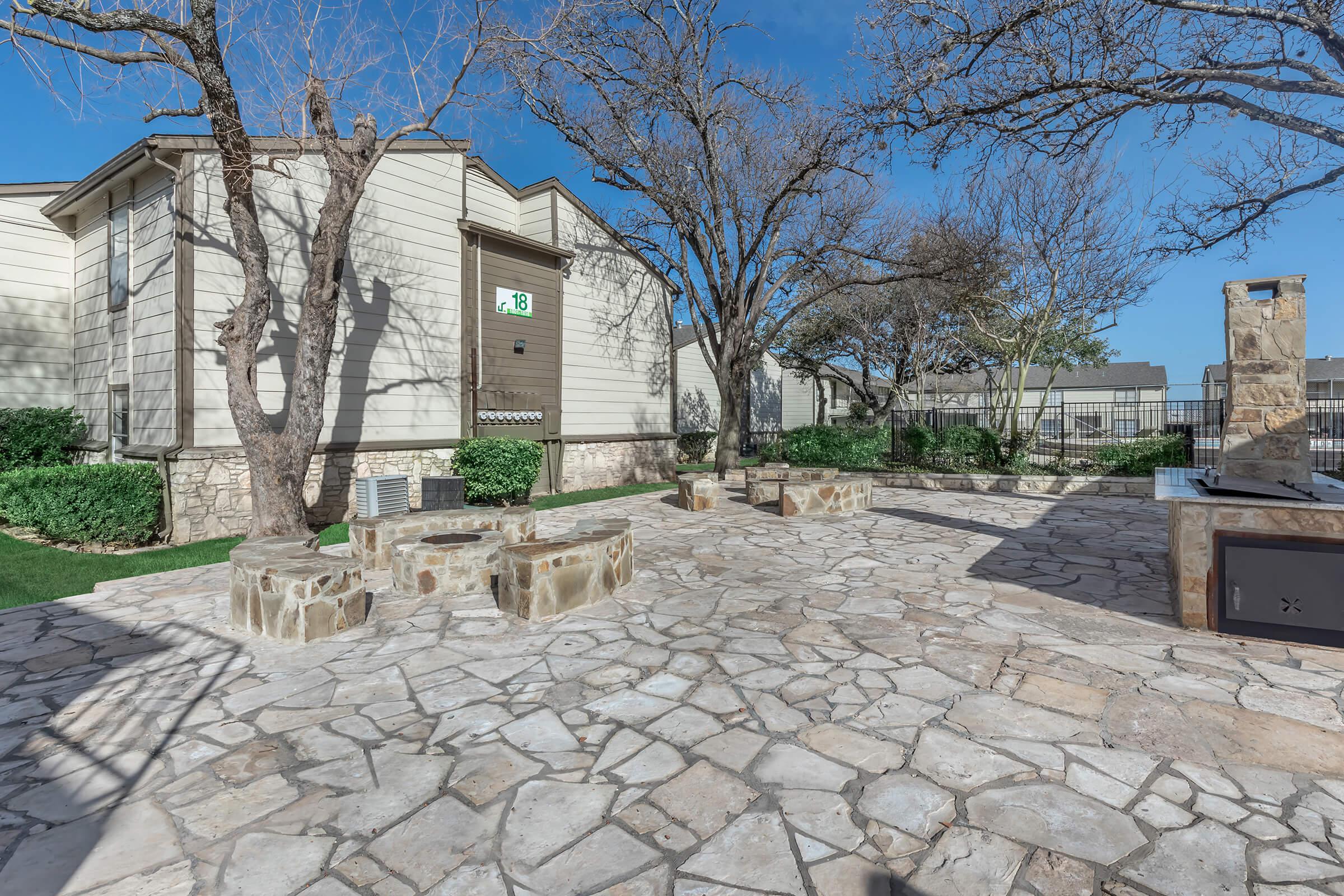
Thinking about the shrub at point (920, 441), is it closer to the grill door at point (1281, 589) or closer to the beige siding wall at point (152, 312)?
the grill door at point (1281, 589)

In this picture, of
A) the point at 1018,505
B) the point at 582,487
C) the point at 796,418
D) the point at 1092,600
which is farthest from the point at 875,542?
the point at 796,418

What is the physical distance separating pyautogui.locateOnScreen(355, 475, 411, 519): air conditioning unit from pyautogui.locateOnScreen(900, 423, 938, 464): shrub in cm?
1179

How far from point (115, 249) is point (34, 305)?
256cm

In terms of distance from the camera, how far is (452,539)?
6.29 metres

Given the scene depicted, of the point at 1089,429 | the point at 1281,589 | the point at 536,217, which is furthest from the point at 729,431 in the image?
the point at 1089,429

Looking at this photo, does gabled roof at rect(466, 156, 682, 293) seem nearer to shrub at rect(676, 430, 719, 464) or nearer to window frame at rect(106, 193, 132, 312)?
window frame at rect(106, 193, 132, 312)

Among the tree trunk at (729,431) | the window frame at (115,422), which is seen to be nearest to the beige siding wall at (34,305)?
the window frame at (115,422)

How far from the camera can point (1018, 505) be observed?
10930mm

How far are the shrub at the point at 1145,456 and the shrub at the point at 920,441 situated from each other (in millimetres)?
3465

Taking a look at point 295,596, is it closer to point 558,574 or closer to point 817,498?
point 558,574

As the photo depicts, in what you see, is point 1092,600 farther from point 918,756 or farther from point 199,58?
point 199,58

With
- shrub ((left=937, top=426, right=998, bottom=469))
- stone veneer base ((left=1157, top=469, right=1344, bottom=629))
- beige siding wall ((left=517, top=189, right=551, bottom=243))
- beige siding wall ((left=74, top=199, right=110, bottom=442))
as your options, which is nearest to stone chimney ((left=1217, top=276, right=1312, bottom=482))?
stone veneer base ((left=1157, top=469, right=1344, bottom=629))

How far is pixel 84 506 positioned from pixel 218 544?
158cm

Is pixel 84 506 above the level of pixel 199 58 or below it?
below
